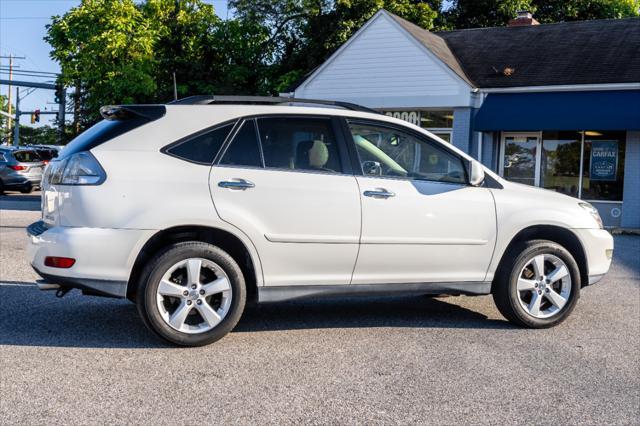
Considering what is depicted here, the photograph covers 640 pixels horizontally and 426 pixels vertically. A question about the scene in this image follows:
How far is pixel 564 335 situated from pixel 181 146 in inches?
137

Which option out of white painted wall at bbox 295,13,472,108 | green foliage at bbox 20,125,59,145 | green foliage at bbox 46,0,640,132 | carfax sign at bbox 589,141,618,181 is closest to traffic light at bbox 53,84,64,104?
green foliage at bbox 46,0,640,132

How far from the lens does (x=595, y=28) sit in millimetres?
22250

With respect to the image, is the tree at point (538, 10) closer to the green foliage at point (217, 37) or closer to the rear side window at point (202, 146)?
the green foliage at point (217, 37)

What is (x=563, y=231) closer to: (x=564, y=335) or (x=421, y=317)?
(x=564, y=335)

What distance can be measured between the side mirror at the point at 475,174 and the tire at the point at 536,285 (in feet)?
2.31

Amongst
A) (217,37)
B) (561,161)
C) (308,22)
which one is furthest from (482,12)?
(561,161)

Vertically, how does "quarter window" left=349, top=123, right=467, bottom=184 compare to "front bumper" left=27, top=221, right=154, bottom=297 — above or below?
above

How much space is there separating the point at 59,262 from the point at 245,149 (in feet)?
5.16

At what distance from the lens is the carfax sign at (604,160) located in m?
19.0

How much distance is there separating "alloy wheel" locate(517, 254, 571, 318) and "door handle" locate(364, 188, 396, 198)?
1389 mm

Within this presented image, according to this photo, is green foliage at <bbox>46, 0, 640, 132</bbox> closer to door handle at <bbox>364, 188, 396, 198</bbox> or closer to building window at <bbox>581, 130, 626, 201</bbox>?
building window at <bbox>581, 130, 626, 201</bbox>

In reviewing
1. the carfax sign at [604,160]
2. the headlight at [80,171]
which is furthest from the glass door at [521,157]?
the headlight at [80,171]

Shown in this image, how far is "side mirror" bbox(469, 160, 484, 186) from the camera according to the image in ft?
19.6

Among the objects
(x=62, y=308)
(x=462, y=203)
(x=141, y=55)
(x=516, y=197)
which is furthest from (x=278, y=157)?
(x=141, y=55)
